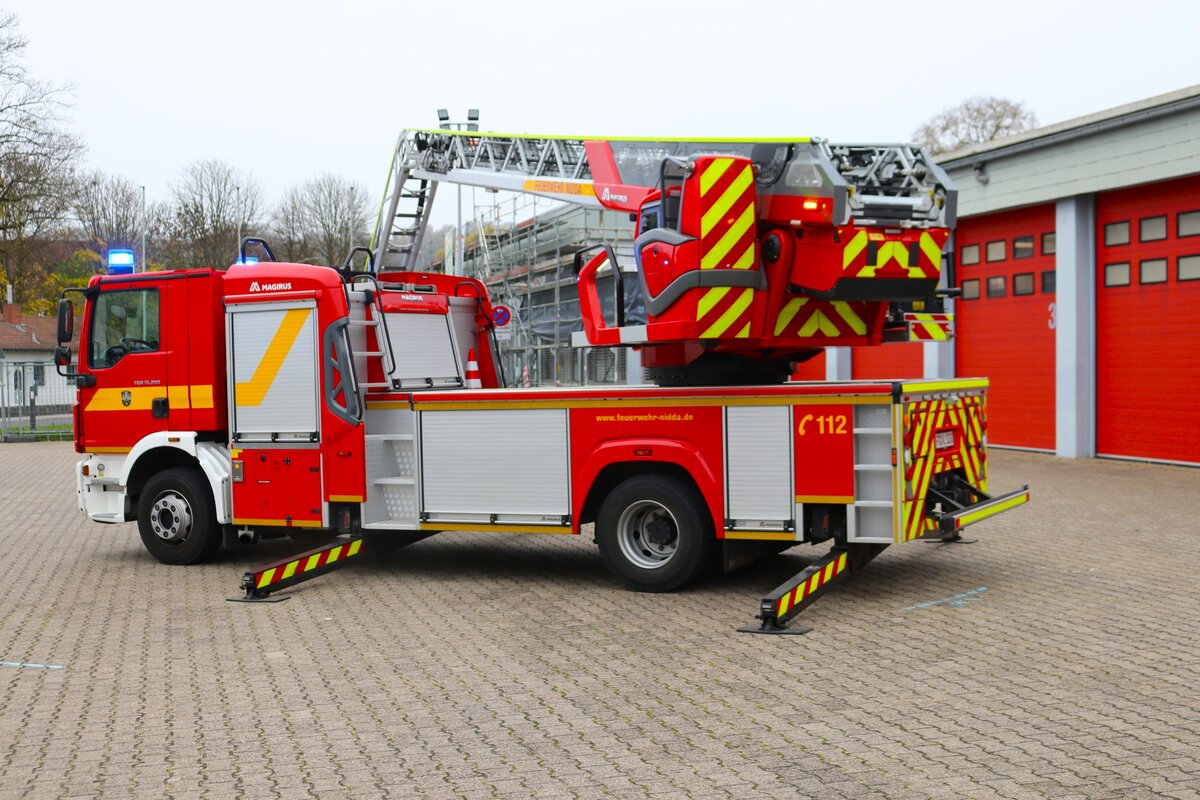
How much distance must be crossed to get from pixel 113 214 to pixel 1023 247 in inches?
2025

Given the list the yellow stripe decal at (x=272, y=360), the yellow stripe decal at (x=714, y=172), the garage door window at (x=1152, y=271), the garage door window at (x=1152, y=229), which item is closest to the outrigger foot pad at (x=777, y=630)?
the yellow stripe decal at (x=714, y=172)

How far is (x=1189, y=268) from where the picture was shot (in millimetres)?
16641

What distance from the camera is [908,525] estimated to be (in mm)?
8102

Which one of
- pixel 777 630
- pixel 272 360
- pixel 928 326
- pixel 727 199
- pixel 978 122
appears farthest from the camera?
pixel 978 122

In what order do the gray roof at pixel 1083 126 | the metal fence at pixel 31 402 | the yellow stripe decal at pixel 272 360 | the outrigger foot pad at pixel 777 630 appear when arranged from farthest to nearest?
1. the metal fence at pixel 31 402
2. the gray roof at pixel 1083 126
3. the yellow stripe decal at pixel 272 360
4. the outrigger foot pad at pixel 777 630

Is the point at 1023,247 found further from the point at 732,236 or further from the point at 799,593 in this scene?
the point at 799,593

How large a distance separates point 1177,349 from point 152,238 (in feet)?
169

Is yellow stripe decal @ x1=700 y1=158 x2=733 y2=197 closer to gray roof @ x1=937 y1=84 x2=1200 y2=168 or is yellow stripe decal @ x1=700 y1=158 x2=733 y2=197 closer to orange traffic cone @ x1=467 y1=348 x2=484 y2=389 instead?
orange traffic cone @ x1=467 y1=348 x2=484 y2=389

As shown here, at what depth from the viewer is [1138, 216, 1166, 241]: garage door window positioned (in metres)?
17.2

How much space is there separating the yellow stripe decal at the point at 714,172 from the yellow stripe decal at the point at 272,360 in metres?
3.50

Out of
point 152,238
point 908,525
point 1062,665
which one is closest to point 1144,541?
point 908,525

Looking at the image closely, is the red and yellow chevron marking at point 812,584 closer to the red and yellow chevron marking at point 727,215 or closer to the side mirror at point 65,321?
the red and yellow chevron marking at point 727,215

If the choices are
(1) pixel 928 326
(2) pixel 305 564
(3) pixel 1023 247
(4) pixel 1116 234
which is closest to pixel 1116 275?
(4) pixel 1116 234

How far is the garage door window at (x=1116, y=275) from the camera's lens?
17.8 meters
